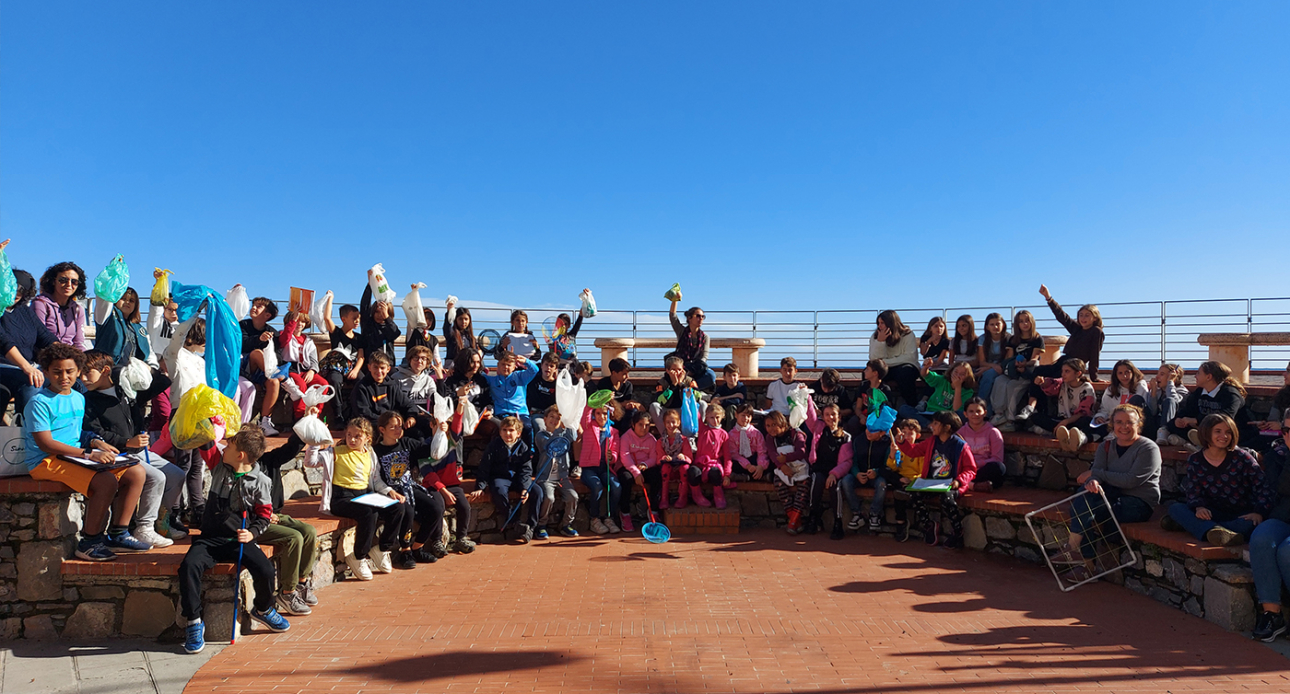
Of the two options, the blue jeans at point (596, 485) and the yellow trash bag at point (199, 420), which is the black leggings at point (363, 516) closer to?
the yellow trash bag at point (199, 420)

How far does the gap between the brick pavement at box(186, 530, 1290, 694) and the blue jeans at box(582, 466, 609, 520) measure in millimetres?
1118

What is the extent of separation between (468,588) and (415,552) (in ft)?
3.46

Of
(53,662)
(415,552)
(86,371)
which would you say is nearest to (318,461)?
(415,552)

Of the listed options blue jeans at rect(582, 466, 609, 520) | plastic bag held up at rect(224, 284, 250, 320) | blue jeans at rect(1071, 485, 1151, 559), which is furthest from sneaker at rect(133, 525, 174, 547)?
blue jeans at rect(1071, 485, 1151, 559)

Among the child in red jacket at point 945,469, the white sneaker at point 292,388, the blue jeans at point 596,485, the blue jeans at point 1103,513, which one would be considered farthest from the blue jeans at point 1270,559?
the white sneaker at point 292,388

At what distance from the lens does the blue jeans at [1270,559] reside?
4.82m

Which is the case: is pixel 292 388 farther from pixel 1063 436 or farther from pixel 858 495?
pixel 1063 436

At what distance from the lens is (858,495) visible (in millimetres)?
7840

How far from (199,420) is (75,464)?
2.52 feet

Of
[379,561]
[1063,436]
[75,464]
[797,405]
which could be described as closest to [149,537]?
[75,464]

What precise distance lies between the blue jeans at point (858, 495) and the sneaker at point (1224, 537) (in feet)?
9.49

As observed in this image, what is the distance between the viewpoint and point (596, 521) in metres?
7.91

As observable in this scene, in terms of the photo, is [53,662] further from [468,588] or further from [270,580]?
[468,588]

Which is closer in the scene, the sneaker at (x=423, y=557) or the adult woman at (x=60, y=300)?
the adult woman at (x=60, y=300)
